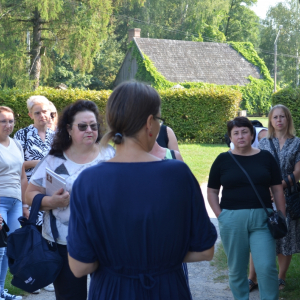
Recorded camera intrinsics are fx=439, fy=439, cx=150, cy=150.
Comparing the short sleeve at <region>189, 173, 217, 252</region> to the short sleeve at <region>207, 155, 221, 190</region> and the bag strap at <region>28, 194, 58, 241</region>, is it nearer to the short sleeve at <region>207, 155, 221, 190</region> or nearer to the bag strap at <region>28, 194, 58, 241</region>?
the bag strap at <region>28, 194, 58, 241</region>

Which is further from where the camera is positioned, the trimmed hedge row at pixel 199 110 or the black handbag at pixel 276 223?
the trimmed hedge row at pixel 199 110

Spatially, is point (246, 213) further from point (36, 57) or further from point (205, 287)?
point (36, 57)

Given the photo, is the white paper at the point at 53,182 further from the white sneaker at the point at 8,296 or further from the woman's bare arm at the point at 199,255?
the white sneaker at the point at 8,296

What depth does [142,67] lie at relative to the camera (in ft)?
125

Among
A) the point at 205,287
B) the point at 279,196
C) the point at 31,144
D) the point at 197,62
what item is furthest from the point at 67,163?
the point at 197,62

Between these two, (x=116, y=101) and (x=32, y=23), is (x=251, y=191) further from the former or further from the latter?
(x=32, y=23)

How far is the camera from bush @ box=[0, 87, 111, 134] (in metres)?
18.8

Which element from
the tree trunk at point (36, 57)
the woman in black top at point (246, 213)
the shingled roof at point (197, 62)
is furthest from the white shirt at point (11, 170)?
the shingled roof at point (197, 62)

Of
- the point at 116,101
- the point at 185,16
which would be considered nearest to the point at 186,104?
the point at 116,101

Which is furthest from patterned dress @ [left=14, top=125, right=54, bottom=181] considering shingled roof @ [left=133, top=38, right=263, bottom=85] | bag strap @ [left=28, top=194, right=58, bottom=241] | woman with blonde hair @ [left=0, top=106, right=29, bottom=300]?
shingled roof @ [left=133, top=38, right=263, bottom=85]

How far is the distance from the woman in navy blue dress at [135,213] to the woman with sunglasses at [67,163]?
3.65ft

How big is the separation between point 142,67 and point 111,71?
629 inches

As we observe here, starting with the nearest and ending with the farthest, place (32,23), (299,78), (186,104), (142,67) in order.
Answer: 1. (186,104)
2. (32,23)
3. (142,67)
4. (299,78)

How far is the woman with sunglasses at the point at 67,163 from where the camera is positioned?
117 inches
